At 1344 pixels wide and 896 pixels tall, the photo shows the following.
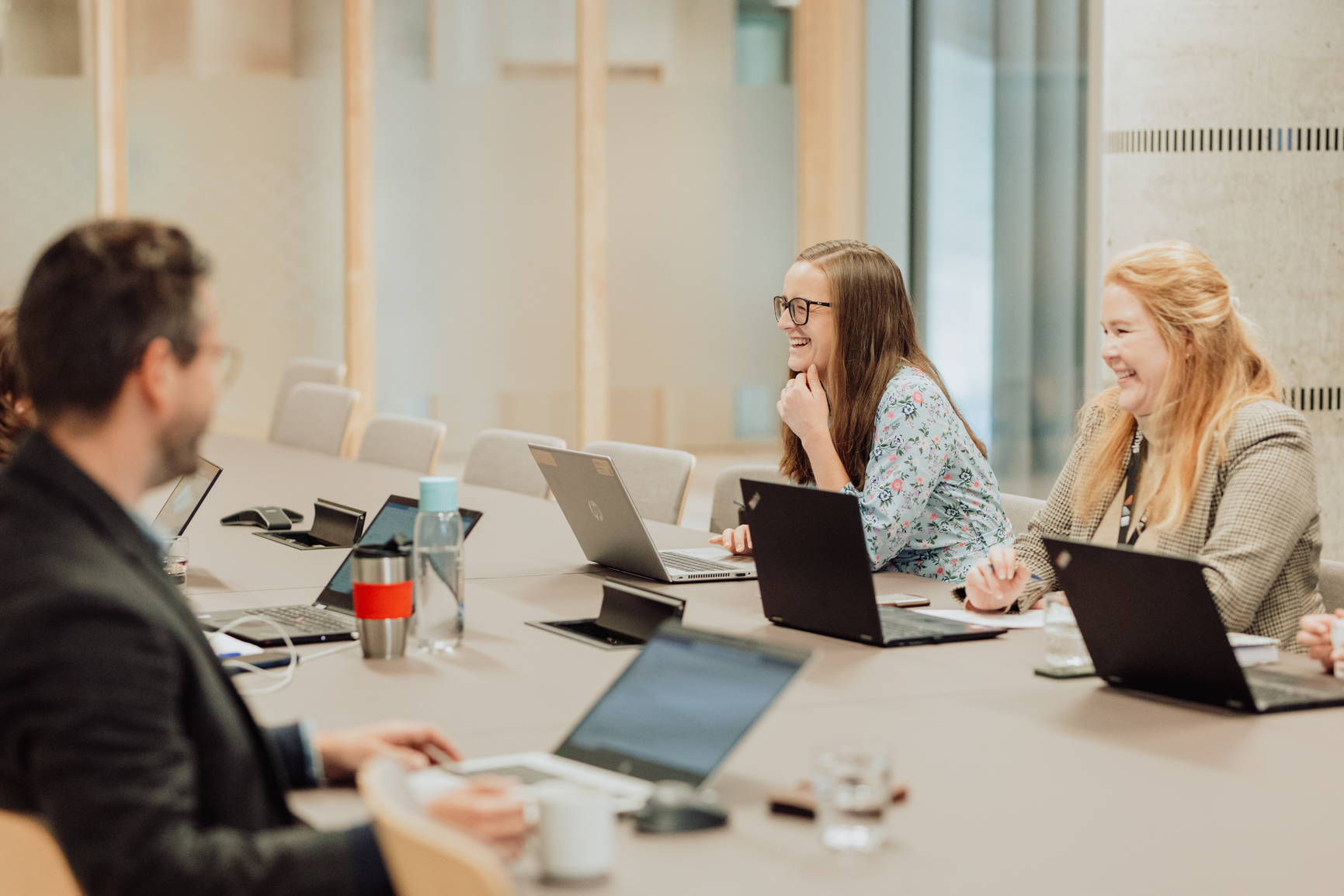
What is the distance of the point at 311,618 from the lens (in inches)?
90.3

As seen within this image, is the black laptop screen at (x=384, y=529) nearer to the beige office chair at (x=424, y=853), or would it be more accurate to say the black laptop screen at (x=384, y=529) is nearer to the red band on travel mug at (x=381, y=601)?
the red band on travel mug at (x=381, y=601)

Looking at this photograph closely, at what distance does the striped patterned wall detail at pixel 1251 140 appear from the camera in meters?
4.17

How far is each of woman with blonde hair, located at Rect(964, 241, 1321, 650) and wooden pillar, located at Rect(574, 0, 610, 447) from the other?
458 centimetres

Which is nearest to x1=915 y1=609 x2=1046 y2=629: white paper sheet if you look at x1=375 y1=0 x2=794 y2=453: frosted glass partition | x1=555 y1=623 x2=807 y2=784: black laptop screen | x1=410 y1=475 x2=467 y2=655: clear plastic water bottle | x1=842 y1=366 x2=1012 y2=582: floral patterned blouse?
x1=842 y1=366 x2=1012 y2=582: floral patterned blouse

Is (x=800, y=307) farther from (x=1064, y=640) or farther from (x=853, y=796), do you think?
(x=853, y=796)

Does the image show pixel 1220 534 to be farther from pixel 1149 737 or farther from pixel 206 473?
pixel 206 473

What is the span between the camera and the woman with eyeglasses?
2.79 m

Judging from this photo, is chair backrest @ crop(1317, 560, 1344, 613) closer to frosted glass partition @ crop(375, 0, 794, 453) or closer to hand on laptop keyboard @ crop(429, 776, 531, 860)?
hand on laptop keyboard @ crop(429, 776, 531, 860)

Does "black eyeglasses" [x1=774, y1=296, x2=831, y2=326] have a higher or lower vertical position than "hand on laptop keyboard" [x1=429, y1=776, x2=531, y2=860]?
higher

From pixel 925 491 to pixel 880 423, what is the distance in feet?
0.58

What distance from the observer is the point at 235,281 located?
23.4 feet

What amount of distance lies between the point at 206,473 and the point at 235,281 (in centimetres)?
430

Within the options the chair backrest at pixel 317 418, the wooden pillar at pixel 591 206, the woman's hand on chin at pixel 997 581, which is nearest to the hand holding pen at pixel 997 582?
the woman's hand on chin at pixel 997 581

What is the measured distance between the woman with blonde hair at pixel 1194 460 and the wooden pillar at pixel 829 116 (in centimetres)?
459
